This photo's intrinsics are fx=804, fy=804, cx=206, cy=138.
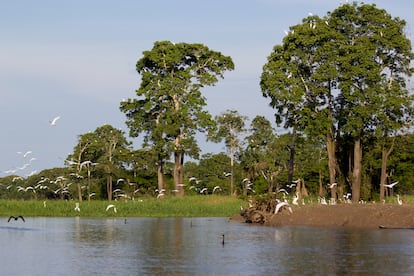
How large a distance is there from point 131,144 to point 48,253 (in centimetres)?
6235

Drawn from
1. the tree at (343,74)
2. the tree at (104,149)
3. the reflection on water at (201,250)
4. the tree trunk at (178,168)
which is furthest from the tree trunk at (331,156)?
the tree at (104,149)

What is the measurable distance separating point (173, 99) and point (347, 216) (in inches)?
1231

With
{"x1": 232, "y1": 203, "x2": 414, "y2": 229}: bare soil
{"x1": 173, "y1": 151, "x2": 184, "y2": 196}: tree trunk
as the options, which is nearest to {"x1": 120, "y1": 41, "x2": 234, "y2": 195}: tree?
{"x1": 173, "y1": 151, "x2": 184, "y2": 196}: tree trunk

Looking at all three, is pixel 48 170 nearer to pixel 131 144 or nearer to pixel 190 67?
pixel 131 144

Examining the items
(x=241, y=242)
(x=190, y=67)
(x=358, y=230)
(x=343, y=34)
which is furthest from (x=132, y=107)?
(x=241, y=242)

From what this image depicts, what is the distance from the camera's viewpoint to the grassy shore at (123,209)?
2283 inches

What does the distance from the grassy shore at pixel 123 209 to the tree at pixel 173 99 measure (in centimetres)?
1138

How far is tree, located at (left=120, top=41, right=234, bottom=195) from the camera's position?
72.8 meters

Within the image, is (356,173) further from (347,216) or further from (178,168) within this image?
(178,168)

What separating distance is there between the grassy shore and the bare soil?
12238 millimetres

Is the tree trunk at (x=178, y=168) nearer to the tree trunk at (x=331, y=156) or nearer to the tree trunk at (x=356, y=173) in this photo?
the tree trunk at (x=331, y=156)

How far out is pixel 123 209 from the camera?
58750mm

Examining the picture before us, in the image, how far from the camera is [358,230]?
1676 inches

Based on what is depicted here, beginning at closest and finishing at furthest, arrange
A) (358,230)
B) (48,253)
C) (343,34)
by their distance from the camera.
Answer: (48,253), (358,230), (343,34)
